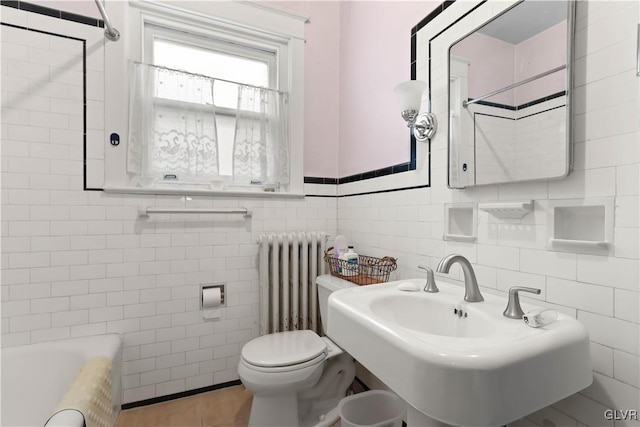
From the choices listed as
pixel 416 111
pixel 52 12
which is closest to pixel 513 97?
pixel 416 111

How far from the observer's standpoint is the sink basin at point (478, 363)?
0.58m

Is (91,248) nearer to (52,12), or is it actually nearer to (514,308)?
(52,12)

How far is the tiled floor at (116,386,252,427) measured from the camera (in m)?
1.56

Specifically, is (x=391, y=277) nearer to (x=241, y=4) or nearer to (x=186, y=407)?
(x=186, y=407)

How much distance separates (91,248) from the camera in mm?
1573

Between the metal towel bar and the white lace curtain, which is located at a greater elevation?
the white lace curtain

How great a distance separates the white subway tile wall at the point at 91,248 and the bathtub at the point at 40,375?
10 centimetres

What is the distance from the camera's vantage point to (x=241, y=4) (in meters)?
1.89

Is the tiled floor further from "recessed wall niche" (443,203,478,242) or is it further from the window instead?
"recessed wall niche" (443,203,478,242)

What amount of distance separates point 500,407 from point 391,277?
982 millimetres

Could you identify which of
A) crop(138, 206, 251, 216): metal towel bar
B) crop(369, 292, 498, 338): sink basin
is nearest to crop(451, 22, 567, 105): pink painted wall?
crop(369, 292, 498, 338): sink basin

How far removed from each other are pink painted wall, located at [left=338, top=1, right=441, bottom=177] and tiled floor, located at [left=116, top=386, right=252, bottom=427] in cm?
158

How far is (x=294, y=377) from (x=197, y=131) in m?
1.45

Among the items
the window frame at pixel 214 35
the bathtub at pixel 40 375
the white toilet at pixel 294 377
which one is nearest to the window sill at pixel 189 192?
the window frame at pixel 214 35
